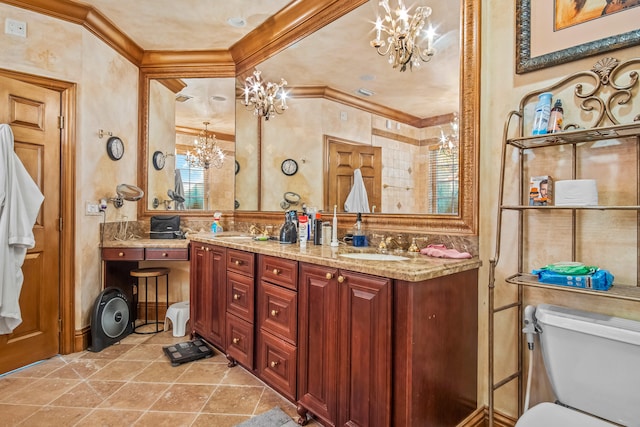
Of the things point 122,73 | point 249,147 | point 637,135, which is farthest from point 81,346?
point 637,135

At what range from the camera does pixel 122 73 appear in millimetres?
3432

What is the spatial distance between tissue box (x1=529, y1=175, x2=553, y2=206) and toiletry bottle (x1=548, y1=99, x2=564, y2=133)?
0.21 m

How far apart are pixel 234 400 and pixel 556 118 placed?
7.68 feet

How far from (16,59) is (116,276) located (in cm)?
197

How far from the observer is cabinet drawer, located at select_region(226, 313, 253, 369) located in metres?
2.32

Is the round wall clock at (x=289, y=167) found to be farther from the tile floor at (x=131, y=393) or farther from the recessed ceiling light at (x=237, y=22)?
the tile floor at (x=131, y=393)

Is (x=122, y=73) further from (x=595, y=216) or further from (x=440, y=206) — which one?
(x=595, y=216)

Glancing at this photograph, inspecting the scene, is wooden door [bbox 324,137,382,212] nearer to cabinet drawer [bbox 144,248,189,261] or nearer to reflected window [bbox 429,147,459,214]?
reflected window [bbox 429,147,459,214]

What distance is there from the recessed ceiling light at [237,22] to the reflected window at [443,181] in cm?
220

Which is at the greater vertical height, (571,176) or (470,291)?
(571,176)

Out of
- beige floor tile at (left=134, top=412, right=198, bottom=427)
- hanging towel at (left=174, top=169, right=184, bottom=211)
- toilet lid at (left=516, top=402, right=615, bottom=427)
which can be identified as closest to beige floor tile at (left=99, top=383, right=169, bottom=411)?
beige floor tile at (left=134, top=412, right=198, bottom=427)

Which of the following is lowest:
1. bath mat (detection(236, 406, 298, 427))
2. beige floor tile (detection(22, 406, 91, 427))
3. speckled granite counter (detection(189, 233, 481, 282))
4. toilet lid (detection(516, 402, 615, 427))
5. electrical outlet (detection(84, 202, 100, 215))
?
beige floor tile (detection(22, 406, 91, 427))

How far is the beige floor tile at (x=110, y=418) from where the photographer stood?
189 centimetres

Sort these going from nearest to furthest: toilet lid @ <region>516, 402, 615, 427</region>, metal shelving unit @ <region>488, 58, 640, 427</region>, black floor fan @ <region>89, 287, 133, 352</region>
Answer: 1. toilet lid @ <region>516, 402, 615, 427</region>
2. metal shelving unit @ <region>488, 58, 640, 427</region>
3. black floor fan @ <region>89, 287, 133, 352</region>
